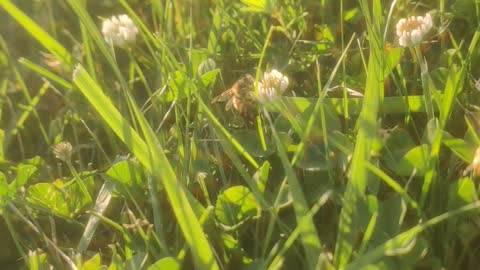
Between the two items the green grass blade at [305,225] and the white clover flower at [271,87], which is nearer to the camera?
the green grass blade at [305,225]

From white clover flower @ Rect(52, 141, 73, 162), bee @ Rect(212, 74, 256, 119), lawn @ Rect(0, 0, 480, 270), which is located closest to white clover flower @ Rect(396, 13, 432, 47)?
lawn @ Rect(0, 0, 480, 270)

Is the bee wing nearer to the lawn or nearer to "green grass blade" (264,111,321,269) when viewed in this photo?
the lawn

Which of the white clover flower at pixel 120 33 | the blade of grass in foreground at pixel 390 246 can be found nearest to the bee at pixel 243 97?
the white clover flower at pixel 120 33

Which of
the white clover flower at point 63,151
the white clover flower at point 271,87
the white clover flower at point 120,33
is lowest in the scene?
the white clover flower at point 63,151

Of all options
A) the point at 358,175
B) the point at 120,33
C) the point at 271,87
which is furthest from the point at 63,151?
the point at 358,175

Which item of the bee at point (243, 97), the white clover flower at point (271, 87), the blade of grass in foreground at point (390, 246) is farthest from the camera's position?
the bee at point (243, 97)

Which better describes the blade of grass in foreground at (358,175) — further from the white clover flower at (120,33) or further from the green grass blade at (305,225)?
the white clover flower at (120,33)

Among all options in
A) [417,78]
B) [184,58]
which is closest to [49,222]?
[184,58]

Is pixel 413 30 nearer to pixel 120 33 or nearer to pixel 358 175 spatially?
pixel 358 175
